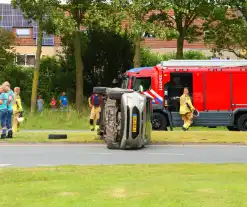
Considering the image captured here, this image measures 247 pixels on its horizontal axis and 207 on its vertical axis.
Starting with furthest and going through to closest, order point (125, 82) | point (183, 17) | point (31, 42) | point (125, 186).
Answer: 1. point (31, 42)
2. point (183, 17)
3. point (125, 82)
4. point (125, 186)

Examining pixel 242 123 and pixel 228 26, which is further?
pixel 228 26

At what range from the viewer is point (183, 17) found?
39.5 metres

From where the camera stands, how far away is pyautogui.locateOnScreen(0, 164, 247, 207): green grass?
26.8 feet

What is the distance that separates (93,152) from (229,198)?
814 cm

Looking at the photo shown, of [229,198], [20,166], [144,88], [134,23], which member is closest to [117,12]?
[134,23]

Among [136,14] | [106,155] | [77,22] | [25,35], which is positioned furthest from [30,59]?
[106,155]

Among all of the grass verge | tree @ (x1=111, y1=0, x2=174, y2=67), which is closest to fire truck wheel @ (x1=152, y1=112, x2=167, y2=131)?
the grass verge

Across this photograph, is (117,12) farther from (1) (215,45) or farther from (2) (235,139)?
(2) (235,139)

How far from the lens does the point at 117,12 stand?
35.3 meters

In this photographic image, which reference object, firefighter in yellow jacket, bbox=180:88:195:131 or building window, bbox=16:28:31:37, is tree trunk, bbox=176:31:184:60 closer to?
firefighter in yellow jacket, bbox=180:88:195:131

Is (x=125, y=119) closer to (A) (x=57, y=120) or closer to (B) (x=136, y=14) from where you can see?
(A) (x=57, y=120)

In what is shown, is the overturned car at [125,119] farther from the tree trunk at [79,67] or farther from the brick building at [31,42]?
the brick building at [31,42]

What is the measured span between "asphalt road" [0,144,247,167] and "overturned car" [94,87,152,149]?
34 centimetres

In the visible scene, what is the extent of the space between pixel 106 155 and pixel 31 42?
53606 millimetres
